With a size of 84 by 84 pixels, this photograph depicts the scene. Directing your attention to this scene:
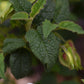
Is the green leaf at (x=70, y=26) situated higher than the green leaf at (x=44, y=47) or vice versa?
the green leaf at (x=70, y=26)

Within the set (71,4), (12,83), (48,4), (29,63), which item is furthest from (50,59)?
(71,4)

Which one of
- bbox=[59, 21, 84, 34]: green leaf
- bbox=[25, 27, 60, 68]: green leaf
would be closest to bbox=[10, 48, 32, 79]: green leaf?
bbox=[25, 27, 60, 68]: green leaf

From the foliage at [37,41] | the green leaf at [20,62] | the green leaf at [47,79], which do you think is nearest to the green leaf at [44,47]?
the foliage at [37,41]

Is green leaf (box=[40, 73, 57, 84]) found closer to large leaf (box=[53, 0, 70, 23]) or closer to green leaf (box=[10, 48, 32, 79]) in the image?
green leaf (box=[10, 48, 32, 79])

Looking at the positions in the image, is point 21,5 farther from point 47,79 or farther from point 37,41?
point 47,79

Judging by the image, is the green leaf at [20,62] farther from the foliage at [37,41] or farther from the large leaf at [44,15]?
the large leaf at [44,15]

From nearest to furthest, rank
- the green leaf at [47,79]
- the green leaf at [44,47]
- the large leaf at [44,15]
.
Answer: the green leaf at [44,47] < the large leaf at [44,15] < the green leaf at [47,79]
